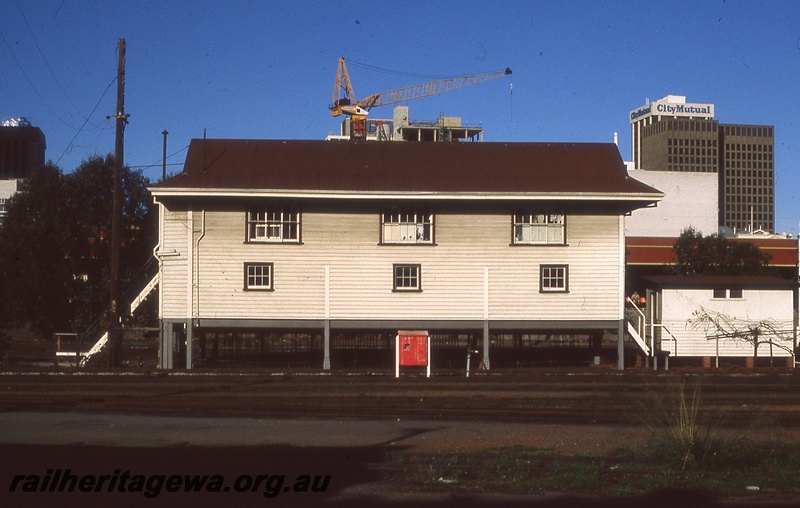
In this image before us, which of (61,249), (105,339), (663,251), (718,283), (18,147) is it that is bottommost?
(105,339)

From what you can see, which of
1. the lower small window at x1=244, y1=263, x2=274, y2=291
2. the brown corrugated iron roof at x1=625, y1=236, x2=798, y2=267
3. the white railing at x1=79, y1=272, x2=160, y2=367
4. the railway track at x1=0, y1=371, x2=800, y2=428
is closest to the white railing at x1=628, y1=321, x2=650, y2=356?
the railway track at x1=0, y1=371, x2=800, y2=428

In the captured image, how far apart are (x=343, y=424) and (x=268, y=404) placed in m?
3.42

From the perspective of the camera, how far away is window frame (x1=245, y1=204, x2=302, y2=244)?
1215 inches

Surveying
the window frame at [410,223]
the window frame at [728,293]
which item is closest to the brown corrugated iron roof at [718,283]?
the window frame at [728,293]

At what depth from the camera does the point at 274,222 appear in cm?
3086

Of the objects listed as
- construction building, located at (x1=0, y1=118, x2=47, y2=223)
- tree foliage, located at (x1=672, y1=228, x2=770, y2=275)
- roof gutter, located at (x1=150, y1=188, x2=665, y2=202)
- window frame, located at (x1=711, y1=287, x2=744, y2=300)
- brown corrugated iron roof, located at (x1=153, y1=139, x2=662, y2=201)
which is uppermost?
construction building, located at (x1=0, y1=118, x2=47, y2=223)

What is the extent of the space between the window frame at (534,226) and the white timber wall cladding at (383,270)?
0.62ft

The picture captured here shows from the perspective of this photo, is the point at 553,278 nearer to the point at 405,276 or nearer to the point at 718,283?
the point at 405,276

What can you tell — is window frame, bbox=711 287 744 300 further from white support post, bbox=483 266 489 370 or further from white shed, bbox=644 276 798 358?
white support post, bbox=483 266 489 370

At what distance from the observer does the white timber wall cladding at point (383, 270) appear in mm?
30812

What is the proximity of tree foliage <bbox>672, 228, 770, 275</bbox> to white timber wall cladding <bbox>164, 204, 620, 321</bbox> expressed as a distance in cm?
2756

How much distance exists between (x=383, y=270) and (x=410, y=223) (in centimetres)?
186

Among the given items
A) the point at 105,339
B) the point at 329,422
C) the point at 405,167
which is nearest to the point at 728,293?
the point at 405,167

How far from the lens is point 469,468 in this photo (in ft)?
40.6
